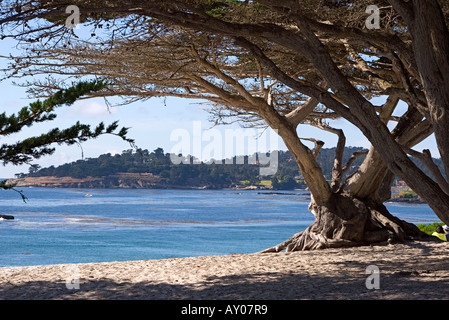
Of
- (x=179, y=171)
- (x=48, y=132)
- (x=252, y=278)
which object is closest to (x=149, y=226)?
(x=179, y=171)

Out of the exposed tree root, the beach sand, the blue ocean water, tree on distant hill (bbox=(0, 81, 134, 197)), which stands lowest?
the blue ocean water

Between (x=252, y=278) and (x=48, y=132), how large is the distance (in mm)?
2792

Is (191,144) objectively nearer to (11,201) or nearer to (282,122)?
(282,122)

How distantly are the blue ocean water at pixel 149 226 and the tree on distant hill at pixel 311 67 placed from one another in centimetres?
1816

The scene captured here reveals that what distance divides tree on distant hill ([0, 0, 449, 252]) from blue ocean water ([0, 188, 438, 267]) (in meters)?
18.2

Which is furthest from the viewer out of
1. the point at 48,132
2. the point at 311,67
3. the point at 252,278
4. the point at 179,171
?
the point at 179,171

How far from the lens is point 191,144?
1451 inches

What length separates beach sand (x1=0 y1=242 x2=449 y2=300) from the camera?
6.08 m

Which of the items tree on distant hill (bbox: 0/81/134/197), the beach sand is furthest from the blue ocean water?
tree on distant hill (bbox: 0/81/134/197)

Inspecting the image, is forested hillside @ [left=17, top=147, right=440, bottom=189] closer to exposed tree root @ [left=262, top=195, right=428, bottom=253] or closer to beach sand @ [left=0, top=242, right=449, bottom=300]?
exposed tree root @ [left=262, top=195, right=428, bottom=253]

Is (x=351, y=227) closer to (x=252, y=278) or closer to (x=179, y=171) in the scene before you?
(x=252, y=278)

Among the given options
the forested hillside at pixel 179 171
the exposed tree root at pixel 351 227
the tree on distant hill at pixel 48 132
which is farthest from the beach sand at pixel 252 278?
the forested hillside at pixel 179 171

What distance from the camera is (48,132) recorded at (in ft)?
20.1

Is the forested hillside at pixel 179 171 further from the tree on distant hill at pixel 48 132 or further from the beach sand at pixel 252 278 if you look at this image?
the tree on distant hill at pixel 48 132
